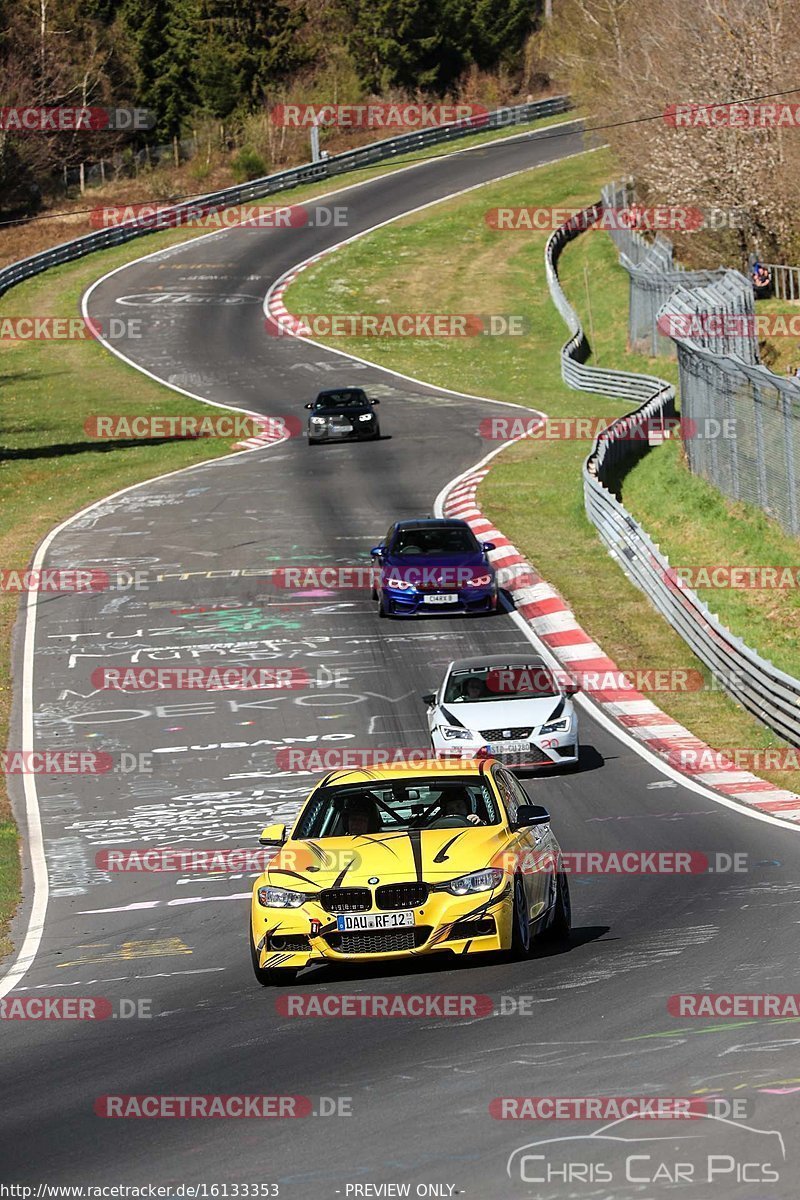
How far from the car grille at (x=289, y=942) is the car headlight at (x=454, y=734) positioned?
30.4ft

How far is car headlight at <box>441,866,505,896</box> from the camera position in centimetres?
1099

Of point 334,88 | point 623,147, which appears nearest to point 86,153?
point 334,88

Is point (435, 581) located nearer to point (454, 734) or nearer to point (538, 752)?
point (454, 734)

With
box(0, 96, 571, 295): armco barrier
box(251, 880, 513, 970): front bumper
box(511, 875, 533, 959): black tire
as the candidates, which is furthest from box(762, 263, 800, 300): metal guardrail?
box(251, 880, 513, 970): front bumper

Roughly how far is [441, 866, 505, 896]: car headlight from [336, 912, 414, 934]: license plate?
307mm

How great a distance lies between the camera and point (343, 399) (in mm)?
46938

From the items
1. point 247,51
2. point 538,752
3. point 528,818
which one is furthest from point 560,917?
point 247,51

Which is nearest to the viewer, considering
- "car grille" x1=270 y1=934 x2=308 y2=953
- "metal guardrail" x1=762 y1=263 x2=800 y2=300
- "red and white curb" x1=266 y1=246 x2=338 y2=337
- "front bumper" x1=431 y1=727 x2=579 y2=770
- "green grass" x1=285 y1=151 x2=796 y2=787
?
"car grille" x1=270 y1=934 x2=308 y2=953

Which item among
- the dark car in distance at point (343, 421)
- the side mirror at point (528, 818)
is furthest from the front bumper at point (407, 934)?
the dark car in distance at point (343, 421)

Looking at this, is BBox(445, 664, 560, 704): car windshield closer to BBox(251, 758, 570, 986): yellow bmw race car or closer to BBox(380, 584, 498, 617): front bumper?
BBox(380, 584, 498, 617): front bumper

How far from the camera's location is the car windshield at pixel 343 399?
1836 inches

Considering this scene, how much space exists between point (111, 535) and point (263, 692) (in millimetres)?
12411

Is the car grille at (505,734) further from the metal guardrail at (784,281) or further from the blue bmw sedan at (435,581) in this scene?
→ the metal guardrail at (784,281)

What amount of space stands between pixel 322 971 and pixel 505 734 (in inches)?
339
